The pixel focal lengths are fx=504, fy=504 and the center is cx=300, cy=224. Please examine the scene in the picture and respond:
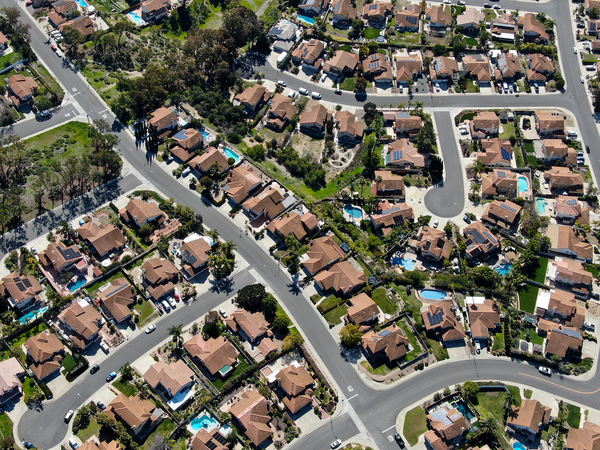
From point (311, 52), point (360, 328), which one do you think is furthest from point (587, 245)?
point (311, 52)

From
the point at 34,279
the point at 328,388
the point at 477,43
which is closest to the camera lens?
the point at 328,388

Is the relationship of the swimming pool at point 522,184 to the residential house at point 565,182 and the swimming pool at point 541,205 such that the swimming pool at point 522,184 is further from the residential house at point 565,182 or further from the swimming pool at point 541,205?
the residential house at point 565,182

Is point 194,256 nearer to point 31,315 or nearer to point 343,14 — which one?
point 31,315

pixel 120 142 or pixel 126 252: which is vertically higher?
pixel 120 142

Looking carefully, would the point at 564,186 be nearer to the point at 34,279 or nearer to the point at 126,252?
the point at 126,252

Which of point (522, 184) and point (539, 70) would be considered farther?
point (539, 70)

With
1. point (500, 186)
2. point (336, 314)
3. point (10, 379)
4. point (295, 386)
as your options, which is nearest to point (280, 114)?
point (500, 186)
